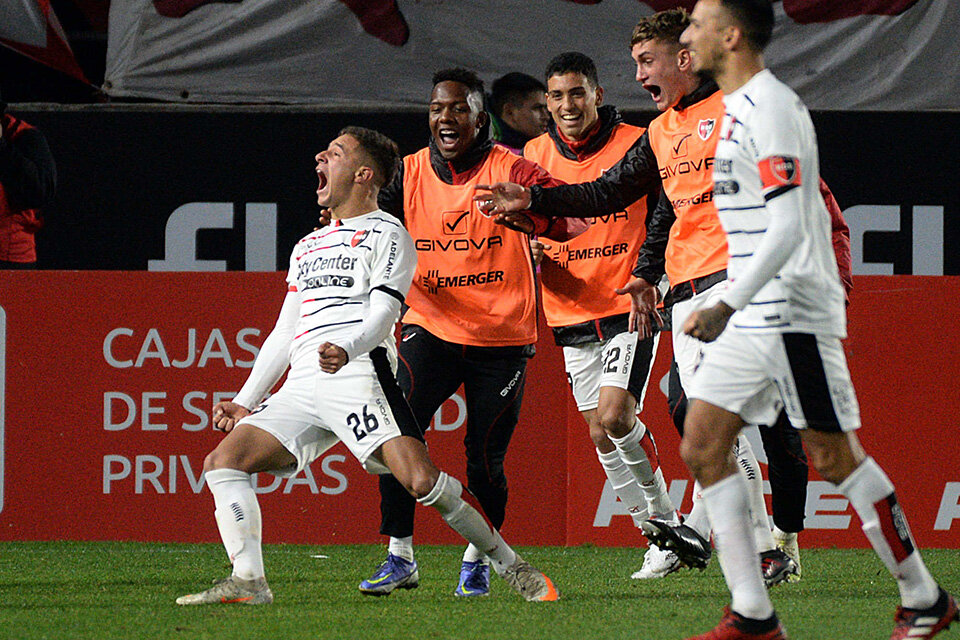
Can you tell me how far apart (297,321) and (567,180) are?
1534 mm

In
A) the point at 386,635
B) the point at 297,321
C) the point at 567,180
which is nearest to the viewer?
the point at 386,635

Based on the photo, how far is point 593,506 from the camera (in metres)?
6.94

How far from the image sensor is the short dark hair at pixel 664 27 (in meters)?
5.11

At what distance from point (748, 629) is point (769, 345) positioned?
75 centimetres

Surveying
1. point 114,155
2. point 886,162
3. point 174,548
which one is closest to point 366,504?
point 174,548

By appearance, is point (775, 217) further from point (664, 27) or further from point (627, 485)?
point (627, 485)

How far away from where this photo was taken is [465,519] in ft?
15.3

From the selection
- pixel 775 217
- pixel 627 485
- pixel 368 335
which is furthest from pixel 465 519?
pixel 775 217

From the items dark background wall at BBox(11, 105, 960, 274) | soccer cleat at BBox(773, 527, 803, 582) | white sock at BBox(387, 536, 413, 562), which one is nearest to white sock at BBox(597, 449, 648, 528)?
soccer cleat at BBox(773, 527, 803, 582)

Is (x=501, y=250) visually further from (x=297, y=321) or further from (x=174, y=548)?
(x=174, y=548)

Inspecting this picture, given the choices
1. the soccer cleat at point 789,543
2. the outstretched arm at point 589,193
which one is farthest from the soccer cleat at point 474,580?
the outstretched arm at point 589,193

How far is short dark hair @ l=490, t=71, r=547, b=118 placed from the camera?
780 cm

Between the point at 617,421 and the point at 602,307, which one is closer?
the point at 617,421

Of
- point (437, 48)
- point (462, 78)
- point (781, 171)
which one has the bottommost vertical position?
point (781, 171)
